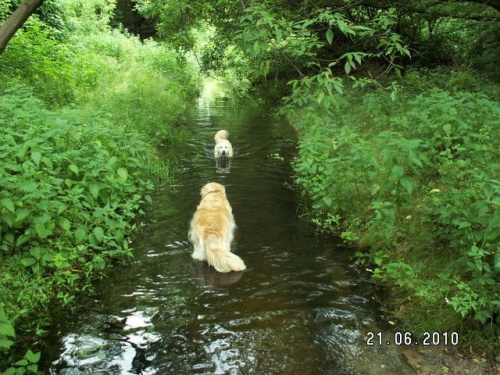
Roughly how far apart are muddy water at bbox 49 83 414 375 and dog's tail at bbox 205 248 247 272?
10cm

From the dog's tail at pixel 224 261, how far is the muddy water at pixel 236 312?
4.1 inches

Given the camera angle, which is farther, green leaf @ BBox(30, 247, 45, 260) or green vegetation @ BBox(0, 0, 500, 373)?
green leaf @ BBox(30, 247, 45, 260)

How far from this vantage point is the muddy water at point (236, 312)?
133 inches

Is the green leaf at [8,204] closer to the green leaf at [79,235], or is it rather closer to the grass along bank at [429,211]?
the green leaf at [79,235]

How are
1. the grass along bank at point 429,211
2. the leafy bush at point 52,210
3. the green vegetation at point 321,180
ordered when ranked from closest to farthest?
the grass along bank at point 429,211 → the green vegetation at point 321,180 → the leafy bush at point 52,210

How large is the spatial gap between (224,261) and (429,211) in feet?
8.41

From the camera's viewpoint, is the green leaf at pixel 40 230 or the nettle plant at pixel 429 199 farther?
the green leaf at pixel 40 230

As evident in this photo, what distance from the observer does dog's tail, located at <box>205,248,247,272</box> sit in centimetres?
474

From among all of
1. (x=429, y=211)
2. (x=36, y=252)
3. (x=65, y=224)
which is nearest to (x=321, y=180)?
(x=429, y=211)

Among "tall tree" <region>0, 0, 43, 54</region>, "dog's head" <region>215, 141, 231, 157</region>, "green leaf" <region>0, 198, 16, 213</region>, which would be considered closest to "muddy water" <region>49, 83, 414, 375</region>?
"green leaf" <region>0, 198, 16, 213</region>

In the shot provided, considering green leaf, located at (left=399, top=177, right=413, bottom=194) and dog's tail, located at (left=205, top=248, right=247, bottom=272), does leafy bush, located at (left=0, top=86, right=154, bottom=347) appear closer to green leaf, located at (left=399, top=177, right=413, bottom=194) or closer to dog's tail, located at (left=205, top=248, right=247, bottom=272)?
dog's tail, located at (left=205, top=248, right=247, bottom=272)

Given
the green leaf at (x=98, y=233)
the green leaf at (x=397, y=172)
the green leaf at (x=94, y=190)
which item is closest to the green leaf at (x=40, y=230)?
the green leaf at (x=98, y=233)

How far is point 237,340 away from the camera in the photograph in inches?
143

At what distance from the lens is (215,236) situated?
16.2 ft
